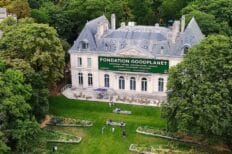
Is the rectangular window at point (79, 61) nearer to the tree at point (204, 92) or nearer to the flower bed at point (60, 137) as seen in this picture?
the flower bed at point (60, 137)

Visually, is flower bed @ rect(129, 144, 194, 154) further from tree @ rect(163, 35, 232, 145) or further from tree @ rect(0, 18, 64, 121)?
tree @ rect(0, 18, 64, 121)

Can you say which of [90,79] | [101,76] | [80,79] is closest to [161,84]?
[101,76]

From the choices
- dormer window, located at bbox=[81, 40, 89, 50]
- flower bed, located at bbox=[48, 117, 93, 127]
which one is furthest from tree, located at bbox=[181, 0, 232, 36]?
flower bed, located at bbox=[48, 117, 93, 127]

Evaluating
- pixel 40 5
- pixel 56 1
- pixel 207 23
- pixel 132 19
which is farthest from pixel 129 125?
pixel 56 1

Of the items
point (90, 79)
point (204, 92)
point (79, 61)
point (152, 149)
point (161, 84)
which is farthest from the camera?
point (90, 79)

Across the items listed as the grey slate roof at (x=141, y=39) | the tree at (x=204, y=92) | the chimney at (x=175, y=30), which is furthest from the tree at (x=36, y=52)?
the tree at (x=204, y=92)

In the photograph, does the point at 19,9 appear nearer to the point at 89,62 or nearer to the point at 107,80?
the point at 89,62

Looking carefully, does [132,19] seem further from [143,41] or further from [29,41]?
[29,41]
